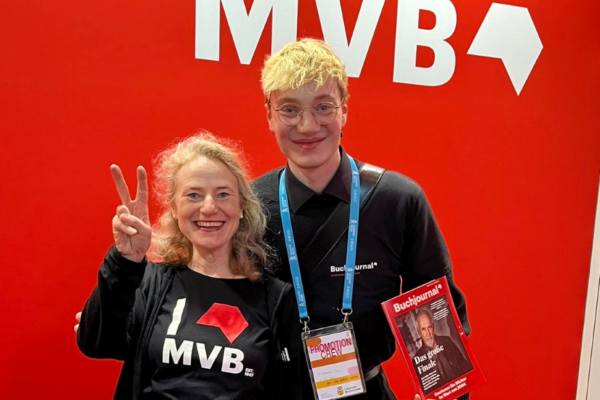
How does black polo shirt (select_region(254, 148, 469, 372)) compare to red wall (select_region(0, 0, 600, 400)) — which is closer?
black polo shirt (select_region(254, 148, 469, 372))

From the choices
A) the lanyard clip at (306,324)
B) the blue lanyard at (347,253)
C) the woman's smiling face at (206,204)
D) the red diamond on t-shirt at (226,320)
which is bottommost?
the lanyard clip at (306,324)

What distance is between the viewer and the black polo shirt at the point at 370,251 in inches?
67.2

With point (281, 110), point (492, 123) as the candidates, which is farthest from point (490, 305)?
point (281, 110)

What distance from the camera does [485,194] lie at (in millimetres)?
2736

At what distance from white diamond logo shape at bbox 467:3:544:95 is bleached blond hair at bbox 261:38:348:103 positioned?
4.07 ft

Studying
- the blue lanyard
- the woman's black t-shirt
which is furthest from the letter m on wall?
the woman's black t-shirt

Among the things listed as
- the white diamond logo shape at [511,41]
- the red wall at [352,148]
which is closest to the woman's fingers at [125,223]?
the red wall at [352,148]

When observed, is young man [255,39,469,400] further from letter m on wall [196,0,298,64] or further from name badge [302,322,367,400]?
letter m on wall [196,0,298,64]

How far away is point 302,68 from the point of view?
1604 millimetres

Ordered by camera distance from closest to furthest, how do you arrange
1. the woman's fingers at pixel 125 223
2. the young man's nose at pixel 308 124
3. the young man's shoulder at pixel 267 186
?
the woman's fingers at pixel 125 223 < the young man's nose at pixel 308 124 < the young man's shoulder at pixel 267 186

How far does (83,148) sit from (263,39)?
0.93 meters

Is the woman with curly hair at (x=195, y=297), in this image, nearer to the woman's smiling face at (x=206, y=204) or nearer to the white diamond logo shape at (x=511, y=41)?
the woman's smiling face at (x=206, y=204)

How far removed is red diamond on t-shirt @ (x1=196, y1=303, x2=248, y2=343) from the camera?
1.56m

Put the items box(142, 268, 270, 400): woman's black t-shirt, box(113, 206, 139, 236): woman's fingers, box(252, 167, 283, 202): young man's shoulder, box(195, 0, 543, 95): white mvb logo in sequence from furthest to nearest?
box(195, 0, 543, 95): white mvb logo < box(252, 167, 283, 202): young man's shoulder < box(142, 268, 270, 400): woman's black t-shirt < box(113, 206, 139, 236): woman's fingers
